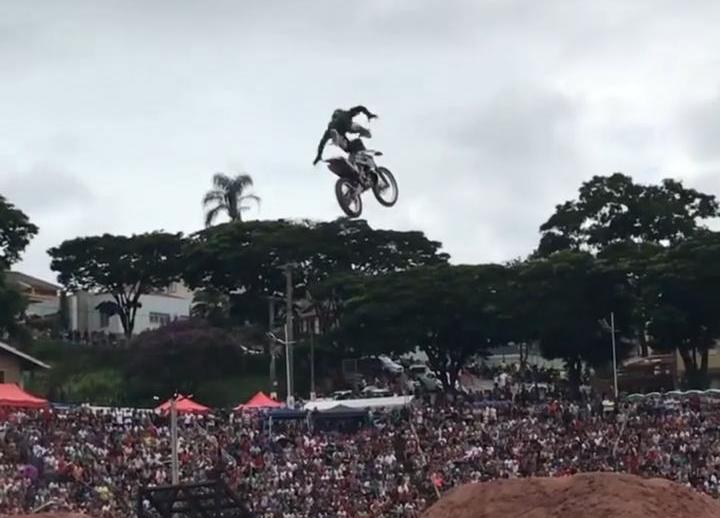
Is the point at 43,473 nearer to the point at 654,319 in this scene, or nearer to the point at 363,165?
the point at 363,165

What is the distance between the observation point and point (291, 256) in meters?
62.2

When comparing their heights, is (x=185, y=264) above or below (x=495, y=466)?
above

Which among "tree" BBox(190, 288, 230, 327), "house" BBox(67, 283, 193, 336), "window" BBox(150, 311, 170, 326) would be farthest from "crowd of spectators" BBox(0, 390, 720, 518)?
"window" BBox(150, 311, 170, 326)

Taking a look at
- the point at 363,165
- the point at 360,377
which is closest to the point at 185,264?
the point at 360,377

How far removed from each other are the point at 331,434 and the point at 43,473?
10.7m

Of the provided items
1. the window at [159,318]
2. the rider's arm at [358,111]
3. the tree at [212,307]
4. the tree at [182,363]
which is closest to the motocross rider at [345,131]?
the rider's arm at [358,111]

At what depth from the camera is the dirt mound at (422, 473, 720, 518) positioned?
12133mm

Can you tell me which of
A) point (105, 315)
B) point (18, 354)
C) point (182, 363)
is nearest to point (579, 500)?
point (18, 354)

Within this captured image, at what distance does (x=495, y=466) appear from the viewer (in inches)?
1332

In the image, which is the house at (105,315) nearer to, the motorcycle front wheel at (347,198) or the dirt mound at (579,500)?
the motorcycle front wheel at (347,198)

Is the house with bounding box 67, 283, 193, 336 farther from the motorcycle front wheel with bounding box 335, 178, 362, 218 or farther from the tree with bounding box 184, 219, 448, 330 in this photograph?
the motorcycle front wheel with bounding box 335, 178, 362, 218

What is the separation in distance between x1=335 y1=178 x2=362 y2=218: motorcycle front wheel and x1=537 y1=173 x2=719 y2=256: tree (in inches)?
1883

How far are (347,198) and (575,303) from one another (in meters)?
36.9

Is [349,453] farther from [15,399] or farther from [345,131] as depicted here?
[345,131]
